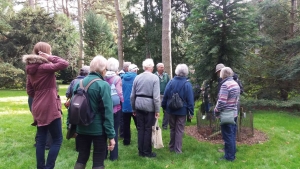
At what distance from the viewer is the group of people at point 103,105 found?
10.1ft

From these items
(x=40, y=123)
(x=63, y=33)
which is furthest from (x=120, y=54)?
(x=40, y=123)

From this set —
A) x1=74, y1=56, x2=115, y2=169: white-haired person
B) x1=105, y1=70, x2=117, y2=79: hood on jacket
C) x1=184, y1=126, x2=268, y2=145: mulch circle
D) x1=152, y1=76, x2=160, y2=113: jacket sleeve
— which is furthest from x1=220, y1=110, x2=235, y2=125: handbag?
x1=74, y1=56, x2=115, y2=169: white-haired person

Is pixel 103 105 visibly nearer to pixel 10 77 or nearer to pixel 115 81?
pixel 115 81

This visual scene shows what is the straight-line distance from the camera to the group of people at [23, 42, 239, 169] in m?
3.07

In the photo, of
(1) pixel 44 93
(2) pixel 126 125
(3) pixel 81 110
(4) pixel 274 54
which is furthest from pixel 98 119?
(4) pixel 274 54

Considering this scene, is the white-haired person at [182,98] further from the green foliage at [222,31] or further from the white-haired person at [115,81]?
the green foliage at [222,31]

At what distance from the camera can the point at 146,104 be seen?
4809mm

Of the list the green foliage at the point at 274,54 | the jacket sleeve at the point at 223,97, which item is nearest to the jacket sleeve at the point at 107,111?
the jacket sleeve at the point at 223,97

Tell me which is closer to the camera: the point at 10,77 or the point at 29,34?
the point at 10,77

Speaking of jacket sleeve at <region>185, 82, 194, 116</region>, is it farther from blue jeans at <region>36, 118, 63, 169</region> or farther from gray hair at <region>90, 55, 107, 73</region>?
blue jeans at <region>36, 118, 63, 169</region>

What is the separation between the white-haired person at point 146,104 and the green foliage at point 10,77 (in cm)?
1422

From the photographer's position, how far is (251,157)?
514cm

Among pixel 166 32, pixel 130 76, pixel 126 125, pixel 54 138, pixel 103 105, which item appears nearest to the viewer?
pixel 103 105

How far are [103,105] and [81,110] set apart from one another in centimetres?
27
